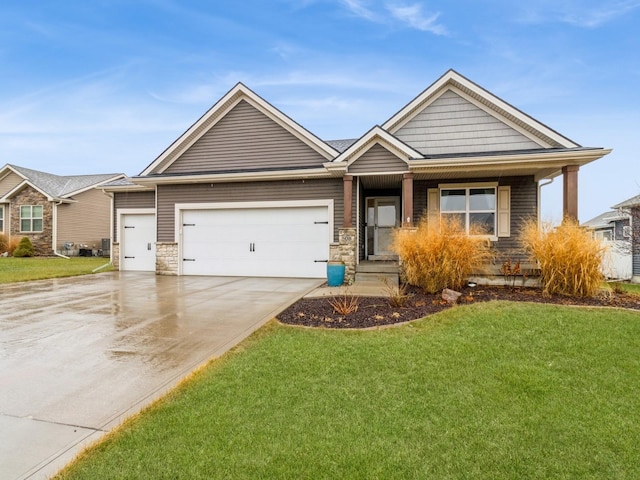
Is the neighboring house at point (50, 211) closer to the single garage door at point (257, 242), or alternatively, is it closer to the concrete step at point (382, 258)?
the single garage door at point (257, 242)

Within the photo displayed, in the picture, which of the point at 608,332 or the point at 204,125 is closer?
the point at 608,332

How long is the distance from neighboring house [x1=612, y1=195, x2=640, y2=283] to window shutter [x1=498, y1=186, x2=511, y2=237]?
6.57 m

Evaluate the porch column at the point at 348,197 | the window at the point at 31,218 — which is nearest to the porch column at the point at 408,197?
the porch column at the point at 348,197

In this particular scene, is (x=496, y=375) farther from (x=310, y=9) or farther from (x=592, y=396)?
(x=310, y=9)

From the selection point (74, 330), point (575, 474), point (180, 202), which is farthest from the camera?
point (180, 202)

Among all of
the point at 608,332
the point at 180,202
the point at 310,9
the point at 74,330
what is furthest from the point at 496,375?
the point at 310,9

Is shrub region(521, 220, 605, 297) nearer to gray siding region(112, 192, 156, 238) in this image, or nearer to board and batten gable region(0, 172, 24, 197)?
gray siding region(112, 192, 156, 238)

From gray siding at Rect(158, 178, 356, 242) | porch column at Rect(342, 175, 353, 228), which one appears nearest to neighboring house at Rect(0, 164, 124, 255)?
gray siding at Rect(158, 178, 356, 242)

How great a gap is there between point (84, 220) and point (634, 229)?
30.4 metres

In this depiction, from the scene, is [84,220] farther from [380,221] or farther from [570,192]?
[570,192]

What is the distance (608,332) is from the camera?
16.4 feet

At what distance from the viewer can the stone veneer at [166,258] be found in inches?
515

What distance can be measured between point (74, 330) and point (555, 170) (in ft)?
41.0

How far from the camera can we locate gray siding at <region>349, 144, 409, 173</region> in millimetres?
10211
